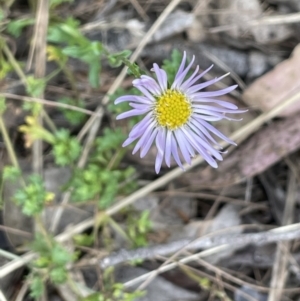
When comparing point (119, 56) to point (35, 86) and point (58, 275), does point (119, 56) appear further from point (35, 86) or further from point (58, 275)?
point (58, 275)

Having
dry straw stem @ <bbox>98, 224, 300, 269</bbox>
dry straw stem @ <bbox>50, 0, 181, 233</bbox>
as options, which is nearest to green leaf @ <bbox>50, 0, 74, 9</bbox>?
dry straw stem @ <bbox>50, 0, 181, 233</bbox>

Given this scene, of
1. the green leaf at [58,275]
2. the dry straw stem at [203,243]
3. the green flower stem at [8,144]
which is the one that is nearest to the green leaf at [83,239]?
the dry straw stem at [203,243]

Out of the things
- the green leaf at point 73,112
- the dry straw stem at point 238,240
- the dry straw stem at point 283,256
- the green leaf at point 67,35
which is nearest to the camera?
the green leaf at point 67,35

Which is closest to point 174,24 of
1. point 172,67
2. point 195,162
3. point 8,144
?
point 172,67

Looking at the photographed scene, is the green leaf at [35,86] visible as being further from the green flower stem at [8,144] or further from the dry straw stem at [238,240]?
the dry straw stem at [238,240]

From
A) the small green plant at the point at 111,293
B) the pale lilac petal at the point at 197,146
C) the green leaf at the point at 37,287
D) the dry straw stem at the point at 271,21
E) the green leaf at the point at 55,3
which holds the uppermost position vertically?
the green leaf at the point at 55,3

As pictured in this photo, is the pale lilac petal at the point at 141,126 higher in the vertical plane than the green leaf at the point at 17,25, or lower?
lower

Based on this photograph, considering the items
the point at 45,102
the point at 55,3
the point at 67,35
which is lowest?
the point at 45,102

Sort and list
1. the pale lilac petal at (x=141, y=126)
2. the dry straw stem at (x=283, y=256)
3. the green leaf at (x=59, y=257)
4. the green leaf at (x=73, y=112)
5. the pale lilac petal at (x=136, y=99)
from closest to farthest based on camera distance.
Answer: the pale lilac petal at (x=136, y=99) < the pale lilac petal at (x=141, y=126) < the green leaf at (x=59, y=257) < the green leaf at (x=73, y=112) < the dry straw stem at (x=283, y=256)
